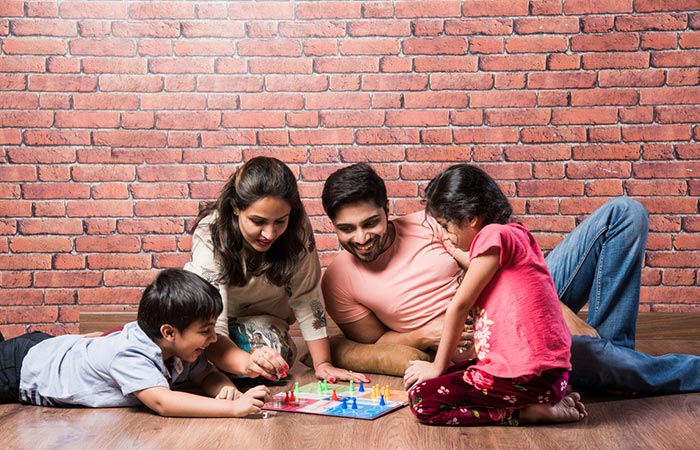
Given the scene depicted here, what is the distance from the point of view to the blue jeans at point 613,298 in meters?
2.51

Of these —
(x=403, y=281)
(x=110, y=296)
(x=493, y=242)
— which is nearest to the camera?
(x=493, y=242)

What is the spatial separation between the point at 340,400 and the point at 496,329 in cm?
57

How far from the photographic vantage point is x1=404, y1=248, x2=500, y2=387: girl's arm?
216 cm

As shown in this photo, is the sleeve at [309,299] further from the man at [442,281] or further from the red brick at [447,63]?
the red brick at [447,63]

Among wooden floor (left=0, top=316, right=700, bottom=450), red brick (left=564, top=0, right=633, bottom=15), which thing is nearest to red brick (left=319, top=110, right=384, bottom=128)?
red brick (left=564, top=0, right=633, bottom=15)

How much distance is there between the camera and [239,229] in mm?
2629

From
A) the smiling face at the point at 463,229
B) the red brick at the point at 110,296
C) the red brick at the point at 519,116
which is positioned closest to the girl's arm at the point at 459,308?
the smiling face at the point at 463,229

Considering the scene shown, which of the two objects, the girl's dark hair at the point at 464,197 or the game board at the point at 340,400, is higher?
the girl's dark hair at the point at 464,197

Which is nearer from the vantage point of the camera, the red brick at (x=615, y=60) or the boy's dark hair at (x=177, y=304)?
the boy's dark hair at (x=177, y=304)

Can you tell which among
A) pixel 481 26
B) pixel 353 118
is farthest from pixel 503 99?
pixel 353 118

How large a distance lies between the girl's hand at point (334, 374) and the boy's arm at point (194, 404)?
505mm

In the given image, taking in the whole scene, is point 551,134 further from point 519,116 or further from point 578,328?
point 578,328

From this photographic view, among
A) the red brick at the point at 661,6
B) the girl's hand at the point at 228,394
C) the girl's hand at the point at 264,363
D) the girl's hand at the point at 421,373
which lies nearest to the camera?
the girl's hand at the point at 421,373

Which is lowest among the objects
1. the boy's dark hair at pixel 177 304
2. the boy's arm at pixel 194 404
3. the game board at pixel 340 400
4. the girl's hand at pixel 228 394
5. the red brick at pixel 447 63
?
the game board at pixel 340 400
